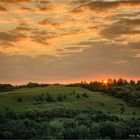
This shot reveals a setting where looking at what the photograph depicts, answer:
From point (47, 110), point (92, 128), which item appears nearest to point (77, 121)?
point (92, 128)

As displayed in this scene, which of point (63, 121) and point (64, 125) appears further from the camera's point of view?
point (63, 121)

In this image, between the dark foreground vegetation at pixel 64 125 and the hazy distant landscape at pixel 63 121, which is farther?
the hazy distant landscape at pixel 63 121

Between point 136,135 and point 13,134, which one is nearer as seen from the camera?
point 13,134

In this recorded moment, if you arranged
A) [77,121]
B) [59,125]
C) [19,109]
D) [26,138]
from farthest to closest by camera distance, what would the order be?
[19,109]
[77,121]
[59,125]
[26,138]

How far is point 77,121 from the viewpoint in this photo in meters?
154

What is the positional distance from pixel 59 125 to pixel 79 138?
30.9ft

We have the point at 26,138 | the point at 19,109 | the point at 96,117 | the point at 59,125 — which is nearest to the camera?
the point at 26,138

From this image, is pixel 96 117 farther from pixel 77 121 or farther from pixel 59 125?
pixel 59 125

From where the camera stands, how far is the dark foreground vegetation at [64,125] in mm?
136875

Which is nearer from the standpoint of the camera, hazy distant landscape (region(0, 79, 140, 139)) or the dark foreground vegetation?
the dark foreground vegetation

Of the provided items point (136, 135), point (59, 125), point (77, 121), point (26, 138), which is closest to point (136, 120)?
point (136, 135)

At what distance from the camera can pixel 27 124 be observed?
144875 millimetres

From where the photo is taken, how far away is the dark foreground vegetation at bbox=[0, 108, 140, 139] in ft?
449

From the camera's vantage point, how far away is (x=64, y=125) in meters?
145
